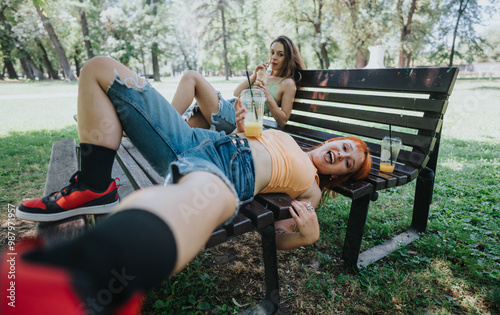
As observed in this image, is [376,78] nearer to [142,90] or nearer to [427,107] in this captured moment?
[427,107]

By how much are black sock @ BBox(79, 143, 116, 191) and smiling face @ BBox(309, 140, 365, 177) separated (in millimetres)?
1383

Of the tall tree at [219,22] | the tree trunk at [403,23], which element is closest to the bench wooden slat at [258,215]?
the tree trunk at [403,23]

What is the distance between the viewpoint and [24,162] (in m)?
4.22

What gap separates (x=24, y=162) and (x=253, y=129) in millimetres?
3968

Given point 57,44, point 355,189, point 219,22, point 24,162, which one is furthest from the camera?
point 219,22

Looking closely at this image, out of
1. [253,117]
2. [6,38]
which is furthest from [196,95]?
[6,38]

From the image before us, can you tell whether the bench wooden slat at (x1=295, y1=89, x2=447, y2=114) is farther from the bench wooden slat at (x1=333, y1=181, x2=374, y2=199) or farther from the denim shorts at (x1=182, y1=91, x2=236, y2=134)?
the denim shorts at (x1=182, y1=91, x2=236, y2=134)

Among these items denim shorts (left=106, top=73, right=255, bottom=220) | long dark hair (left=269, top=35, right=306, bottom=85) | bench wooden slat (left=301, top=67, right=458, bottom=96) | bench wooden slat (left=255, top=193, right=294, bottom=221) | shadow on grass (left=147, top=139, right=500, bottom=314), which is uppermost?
long dark hair (left=269, top=35, right=306, bottom=85)

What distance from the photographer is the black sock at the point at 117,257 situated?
770mm

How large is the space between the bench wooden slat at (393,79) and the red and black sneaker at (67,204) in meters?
2.43

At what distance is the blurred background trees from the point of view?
21.5 m

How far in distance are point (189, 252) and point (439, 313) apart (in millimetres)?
1669

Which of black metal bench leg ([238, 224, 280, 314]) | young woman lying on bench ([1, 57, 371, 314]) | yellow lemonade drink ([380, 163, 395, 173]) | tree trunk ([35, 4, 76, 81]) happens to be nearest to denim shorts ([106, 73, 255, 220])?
young woman lying on bench ([1, 57, 371, 314])

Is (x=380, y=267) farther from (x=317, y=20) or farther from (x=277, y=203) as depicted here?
(x=317, y=20)
